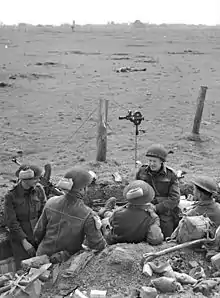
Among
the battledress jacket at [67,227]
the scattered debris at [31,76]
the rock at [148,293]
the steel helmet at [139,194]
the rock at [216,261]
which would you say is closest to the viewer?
the rock at [148,293]

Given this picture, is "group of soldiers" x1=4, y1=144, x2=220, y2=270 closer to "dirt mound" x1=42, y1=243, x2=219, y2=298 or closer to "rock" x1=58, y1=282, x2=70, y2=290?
"dirt mound" x1=42, y1=243, x2=219, y2=298

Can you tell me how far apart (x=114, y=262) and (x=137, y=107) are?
10.4 metres

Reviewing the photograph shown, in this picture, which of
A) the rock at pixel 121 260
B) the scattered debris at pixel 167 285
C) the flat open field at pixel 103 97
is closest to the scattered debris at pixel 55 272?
the rock at pixel 121 260

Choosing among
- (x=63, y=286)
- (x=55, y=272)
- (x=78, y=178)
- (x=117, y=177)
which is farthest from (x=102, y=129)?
(x=63, y=286)

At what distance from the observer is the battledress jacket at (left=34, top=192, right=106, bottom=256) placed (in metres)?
4.23

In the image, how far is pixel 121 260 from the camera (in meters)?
4.09

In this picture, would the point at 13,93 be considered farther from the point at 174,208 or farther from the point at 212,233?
the point at 212,233

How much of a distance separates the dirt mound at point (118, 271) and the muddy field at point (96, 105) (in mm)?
3103

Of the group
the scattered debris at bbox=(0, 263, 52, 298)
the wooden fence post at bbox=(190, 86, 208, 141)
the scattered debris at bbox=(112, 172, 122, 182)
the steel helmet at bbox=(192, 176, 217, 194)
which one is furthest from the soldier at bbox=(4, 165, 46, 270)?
the wooden fence post at bbox=(190, 86, 208, 141)

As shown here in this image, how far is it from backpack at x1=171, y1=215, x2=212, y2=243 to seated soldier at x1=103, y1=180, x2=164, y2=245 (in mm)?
213

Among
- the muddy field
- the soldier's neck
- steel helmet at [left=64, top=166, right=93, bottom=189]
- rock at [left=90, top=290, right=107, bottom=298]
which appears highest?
steel helmet at [left=64, top=166, right=93, bottom=189]

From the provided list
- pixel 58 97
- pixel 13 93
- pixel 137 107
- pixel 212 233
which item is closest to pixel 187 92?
pixel 137 107

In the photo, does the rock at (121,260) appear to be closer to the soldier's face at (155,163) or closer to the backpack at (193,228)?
the backpack at (193,228)

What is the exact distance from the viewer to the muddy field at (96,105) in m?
9.60
